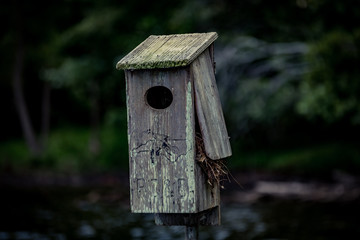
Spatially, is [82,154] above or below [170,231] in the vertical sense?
above

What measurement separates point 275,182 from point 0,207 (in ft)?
28.3

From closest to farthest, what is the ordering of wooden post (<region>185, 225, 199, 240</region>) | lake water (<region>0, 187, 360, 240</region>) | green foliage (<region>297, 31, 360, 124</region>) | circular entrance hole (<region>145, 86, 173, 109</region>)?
wooden post (<region>185, 225, 199, 240</region>) < circular entrance hole (<region>145, 86, 173, 109</region>) < lake water (<region>0, 187, 360, 240</region>) < green foliage (<region>297, 31, 360, 124</region>)

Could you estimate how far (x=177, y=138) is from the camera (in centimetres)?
614

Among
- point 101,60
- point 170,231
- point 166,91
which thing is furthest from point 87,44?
point 166,91

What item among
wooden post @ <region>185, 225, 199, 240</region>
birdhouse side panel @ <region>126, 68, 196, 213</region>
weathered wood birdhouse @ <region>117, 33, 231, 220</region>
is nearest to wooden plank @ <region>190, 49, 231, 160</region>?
weathered wood birdhouse @ <region>117, 33, 231, 220</region>

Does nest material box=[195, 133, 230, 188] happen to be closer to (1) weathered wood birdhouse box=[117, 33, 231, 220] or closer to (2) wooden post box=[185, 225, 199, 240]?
(1) weathered wood birdhouse box=[117, 33, 231, 220]

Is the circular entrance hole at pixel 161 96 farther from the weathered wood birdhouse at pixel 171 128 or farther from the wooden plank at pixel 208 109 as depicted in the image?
the wooden plank at pixel 208 109

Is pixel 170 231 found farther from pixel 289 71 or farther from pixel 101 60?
pixel 101 60

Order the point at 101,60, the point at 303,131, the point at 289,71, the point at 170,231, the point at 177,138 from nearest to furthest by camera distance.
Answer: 1. the point at 177,138
2. the point at 170,231
3. the point at 289,71
4. the point at 101,60
5. the point at 303,131

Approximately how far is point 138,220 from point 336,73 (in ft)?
19.2

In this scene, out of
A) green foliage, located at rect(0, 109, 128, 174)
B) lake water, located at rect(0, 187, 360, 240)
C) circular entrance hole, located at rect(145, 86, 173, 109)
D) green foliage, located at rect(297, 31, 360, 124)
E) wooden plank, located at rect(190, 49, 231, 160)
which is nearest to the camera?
wooden plank, located at rect(190, 49, 231, 160)

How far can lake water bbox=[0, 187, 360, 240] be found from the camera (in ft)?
46.2

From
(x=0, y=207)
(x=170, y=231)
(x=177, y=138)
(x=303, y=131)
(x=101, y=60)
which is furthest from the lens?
(x=303, y=131)

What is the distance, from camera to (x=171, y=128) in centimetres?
616
